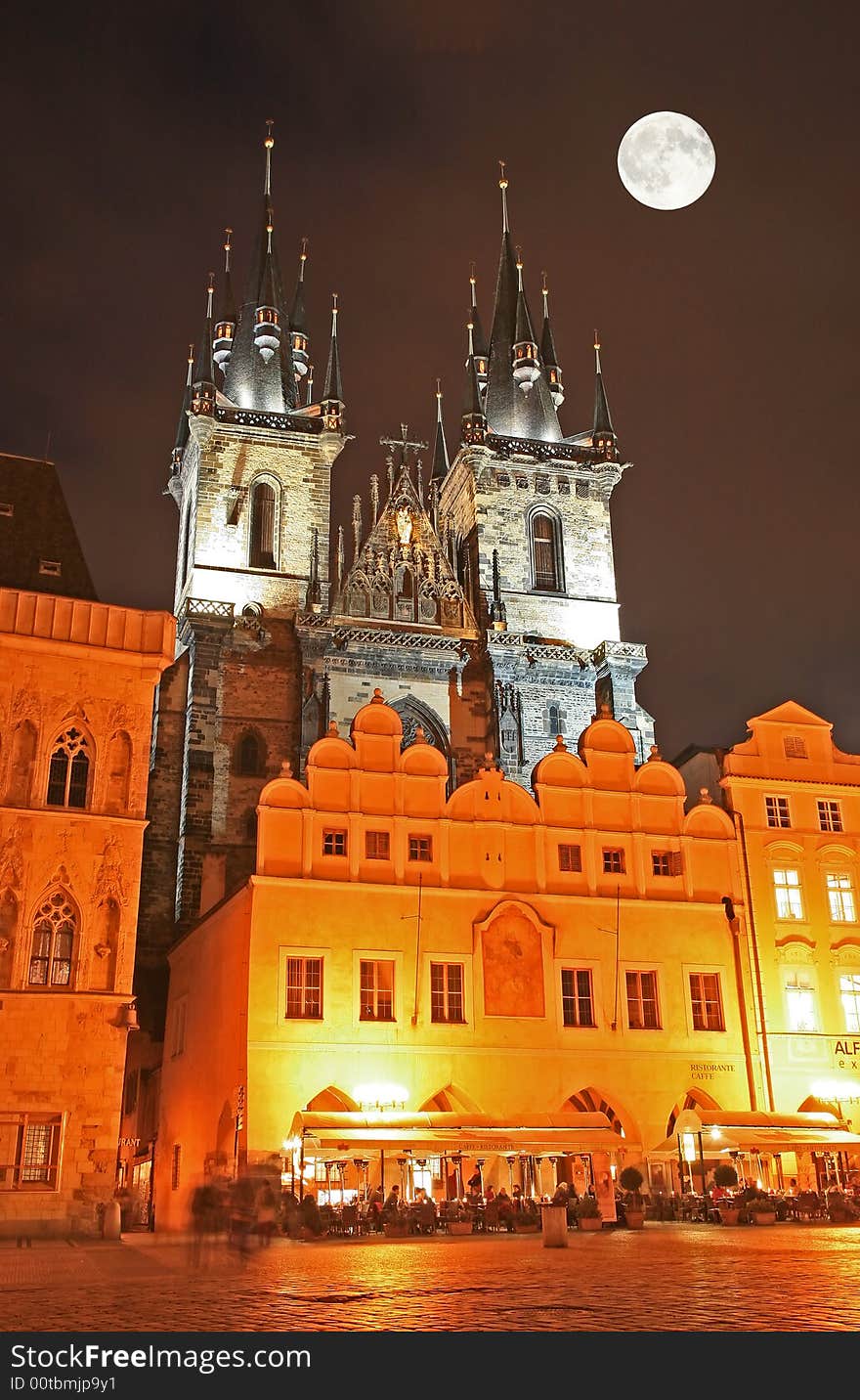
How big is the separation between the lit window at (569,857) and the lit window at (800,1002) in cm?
577

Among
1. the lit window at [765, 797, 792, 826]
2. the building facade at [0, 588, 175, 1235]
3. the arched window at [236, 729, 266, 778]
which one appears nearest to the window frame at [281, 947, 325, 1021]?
the building facade at [0, 588, 175, 1235]

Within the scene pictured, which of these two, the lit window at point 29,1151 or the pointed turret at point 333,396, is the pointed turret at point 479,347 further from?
the lit window at point 29,1151

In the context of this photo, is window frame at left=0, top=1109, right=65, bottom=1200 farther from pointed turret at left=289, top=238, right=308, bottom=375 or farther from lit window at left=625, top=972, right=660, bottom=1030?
pointed turret at left=289, top=238, right=308, bottom=375

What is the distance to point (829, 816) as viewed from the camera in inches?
1396

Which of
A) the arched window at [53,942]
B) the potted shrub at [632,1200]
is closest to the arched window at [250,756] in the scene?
the arched window at [53,942]

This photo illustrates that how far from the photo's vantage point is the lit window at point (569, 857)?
33250 mm

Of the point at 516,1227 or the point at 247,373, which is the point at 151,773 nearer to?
the point at 247,373

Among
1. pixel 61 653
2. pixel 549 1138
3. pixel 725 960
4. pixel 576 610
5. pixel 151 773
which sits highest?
pixel 576 610

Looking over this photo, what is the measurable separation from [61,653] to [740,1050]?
58.8 feet

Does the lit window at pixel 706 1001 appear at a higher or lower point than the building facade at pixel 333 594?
lower

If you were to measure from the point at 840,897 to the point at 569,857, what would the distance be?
7.09 m

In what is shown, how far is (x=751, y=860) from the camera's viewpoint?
1353 inches
